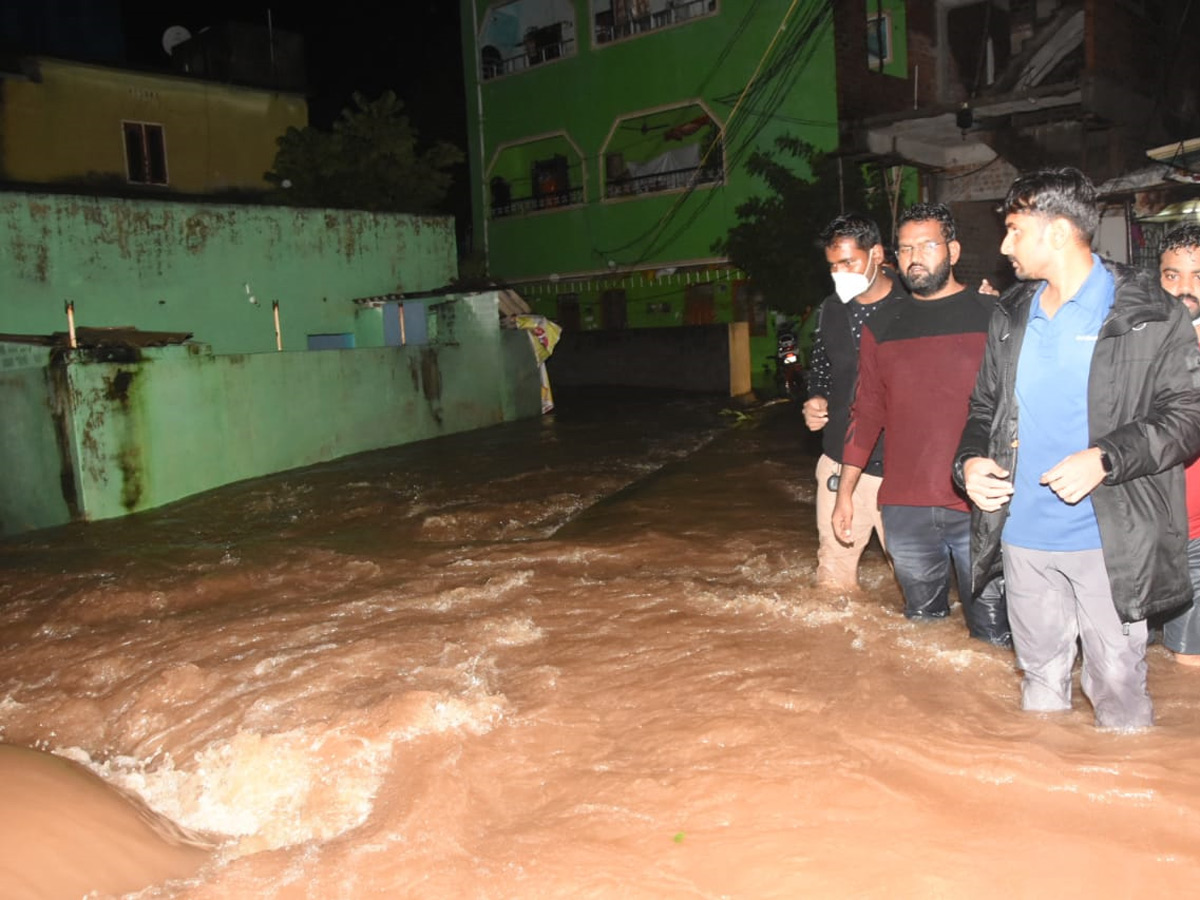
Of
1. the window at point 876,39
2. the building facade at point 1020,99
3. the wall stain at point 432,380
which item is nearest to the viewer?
the building facade at point 1020,99

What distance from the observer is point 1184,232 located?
402cm

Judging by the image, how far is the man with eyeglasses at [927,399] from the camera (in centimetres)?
395

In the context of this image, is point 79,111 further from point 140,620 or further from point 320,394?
point 140,620

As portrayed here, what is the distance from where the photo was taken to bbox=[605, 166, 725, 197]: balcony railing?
74.2 feet

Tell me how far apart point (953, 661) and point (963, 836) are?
4.81 ft

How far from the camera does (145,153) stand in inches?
787

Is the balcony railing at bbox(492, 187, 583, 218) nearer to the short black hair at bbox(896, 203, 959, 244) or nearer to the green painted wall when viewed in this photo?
the green painted wall

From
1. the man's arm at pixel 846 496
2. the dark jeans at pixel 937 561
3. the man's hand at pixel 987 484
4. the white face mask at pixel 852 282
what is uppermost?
the white face mask at pixel 852 282

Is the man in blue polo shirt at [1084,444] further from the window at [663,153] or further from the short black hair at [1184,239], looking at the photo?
the window at [663,153]

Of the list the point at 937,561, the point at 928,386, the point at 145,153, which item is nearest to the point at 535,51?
the point at 145,153

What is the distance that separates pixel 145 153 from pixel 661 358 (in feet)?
39.3

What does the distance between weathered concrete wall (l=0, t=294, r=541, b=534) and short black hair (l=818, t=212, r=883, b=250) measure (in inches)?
328

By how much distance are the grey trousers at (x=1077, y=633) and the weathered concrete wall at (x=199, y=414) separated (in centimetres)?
951

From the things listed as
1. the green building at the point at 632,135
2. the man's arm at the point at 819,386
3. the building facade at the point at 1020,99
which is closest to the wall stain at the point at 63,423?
the man's arm at the point at 819,386
